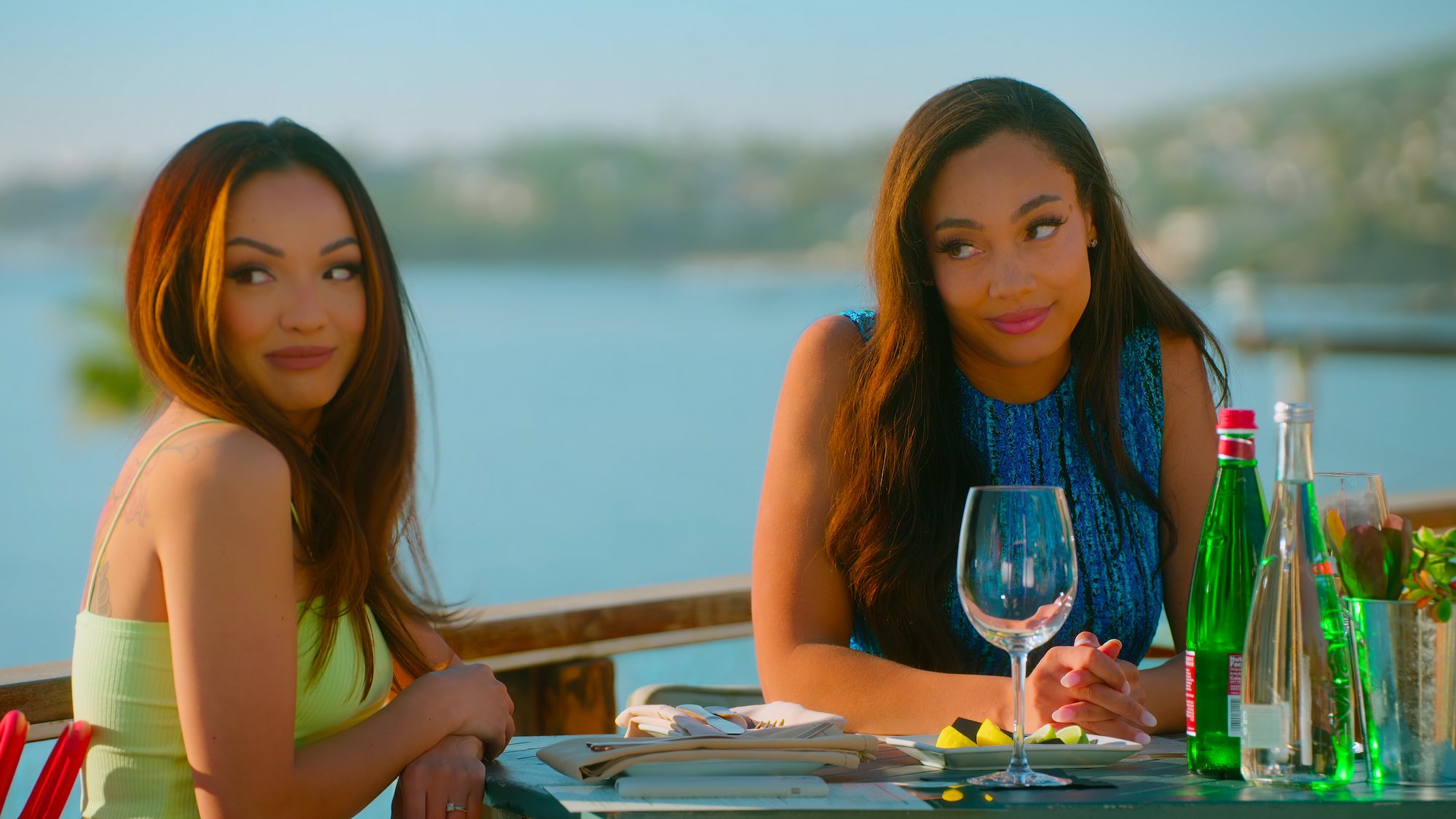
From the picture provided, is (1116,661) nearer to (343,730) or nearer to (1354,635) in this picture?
(1354,635)

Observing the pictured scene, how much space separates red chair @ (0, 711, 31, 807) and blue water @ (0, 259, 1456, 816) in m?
16.1

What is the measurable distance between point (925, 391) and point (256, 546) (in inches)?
40.7

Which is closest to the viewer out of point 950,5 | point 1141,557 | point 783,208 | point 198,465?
point 198,465

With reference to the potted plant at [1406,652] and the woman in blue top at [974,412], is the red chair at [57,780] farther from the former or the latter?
the potted plant at [1406,652]

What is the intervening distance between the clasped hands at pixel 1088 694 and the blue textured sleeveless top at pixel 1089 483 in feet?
1.55

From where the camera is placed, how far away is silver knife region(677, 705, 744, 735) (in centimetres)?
140

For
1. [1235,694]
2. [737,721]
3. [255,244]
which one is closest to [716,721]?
[737,721]

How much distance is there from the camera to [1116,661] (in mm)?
1521

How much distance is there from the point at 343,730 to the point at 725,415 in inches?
933

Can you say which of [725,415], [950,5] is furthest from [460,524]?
[950,5]

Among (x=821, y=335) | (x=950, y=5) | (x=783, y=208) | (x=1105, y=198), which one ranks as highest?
(x=950, y=5)

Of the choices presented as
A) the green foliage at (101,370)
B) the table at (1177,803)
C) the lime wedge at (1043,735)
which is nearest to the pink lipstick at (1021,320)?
the lime wedge at (1043,735)

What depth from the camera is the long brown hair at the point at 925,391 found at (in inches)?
78.0

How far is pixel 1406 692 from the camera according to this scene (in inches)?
49.1
